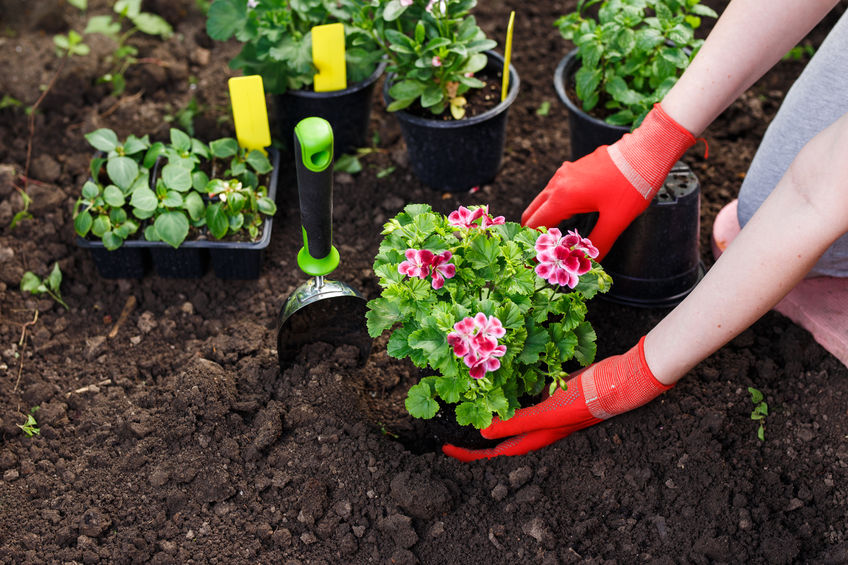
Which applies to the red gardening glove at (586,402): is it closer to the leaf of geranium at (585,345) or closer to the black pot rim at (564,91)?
the leaf of geranium at (585,345)

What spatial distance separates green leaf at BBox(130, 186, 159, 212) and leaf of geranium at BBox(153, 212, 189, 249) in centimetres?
4

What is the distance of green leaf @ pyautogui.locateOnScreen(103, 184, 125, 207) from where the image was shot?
1996 millimetres

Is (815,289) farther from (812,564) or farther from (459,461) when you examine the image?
(459,461)

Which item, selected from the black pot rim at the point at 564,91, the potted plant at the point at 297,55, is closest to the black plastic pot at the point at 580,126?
the black pot rim at the point at 564,91

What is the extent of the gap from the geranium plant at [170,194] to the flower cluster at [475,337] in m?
0.89

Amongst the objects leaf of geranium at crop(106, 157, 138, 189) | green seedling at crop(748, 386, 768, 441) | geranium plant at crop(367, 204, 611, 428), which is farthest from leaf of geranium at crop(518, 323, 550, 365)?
leaf of geranium at crop(106, 157, 138, 189)

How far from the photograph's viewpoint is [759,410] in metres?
1.79

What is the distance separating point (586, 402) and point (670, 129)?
66 centimetres

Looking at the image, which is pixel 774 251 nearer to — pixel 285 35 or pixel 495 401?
pixel 495 401

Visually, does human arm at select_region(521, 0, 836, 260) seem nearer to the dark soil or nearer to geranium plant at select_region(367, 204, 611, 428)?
geranium plant at select_region(367, 204, 611, 428)

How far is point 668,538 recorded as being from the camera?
1.58 metres

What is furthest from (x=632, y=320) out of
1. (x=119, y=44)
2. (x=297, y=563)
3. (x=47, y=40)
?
(x=47, y=40)

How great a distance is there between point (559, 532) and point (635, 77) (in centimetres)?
124

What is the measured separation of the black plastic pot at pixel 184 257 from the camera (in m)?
2.04
